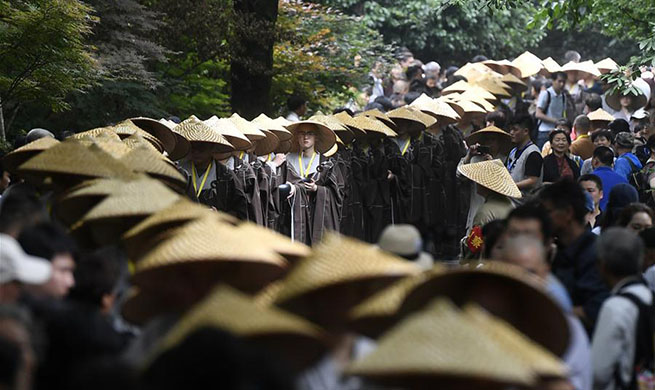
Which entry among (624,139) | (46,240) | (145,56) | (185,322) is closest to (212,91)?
(145,56)

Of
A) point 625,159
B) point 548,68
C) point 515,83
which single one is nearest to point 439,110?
point 625,159

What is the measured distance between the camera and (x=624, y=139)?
13.9 meters

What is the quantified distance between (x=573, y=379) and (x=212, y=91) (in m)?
15.1

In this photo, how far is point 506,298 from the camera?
5746mm

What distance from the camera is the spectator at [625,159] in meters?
13.6

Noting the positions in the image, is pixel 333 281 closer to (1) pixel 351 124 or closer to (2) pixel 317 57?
(1) pixel 351 124

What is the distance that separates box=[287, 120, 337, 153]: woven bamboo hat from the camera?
53.3 feet

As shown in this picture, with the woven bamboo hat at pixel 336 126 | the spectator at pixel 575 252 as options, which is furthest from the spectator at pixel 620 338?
the woven bamboo hat at pixel 336 126

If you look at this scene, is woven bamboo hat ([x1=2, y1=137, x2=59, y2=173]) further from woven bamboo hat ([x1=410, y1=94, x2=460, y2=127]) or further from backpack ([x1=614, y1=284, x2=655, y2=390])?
woven bamboo hat ([x1=410, y1=94, x2=460, y2=127])

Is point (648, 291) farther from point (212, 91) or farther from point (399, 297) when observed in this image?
point (212, 91)

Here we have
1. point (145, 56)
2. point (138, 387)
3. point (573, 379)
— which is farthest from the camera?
point (145, 56)

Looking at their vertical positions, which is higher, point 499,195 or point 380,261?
point 380,261

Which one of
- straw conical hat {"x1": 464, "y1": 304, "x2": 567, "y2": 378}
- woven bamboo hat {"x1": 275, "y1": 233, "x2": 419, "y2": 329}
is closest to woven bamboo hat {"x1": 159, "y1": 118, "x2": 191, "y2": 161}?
woven bamboo hat {"x1": 275, "y1": 233, "x2": 419, "y2": 329}

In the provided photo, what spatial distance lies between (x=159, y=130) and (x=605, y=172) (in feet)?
15.5
